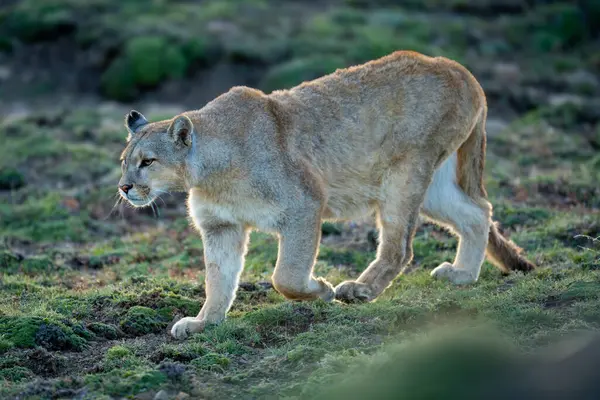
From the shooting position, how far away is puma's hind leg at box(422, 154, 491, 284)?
11969 millimetres

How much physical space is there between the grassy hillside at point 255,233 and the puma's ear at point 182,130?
6.60 feet

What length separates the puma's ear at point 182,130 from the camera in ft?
34.2

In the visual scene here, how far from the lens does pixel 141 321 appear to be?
35.7 feet

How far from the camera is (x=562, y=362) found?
6363 millimetres

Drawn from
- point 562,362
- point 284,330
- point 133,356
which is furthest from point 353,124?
point 562,362

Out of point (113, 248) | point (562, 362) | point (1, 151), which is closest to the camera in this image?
point (562, 362)

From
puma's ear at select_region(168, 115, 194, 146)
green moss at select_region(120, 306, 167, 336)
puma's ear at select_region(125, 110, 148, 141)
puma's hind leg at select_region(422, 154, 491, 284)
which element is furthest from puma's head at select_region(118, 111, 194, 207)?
puma's hind leg at select_region(422, 154, 491, 284)

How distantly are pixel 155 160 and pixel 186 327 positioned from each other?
1787mm

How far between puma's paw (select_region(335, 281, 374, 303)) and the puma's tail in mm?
1910

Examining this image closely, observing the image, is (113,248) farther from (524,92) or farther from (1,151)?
(524,92)

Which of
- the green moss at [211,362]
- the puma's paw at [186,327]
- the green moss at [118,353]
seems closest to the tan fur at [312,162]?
the puma's paw at [186,327]

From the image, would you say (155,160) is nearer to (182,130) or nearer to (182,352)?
(182,130)

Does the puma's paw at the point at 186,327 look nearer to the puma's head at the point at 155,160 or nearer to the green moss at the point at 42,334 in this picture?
the green moss at the point at 42,334

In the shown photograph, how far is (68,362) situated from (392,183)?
4.13 meters
